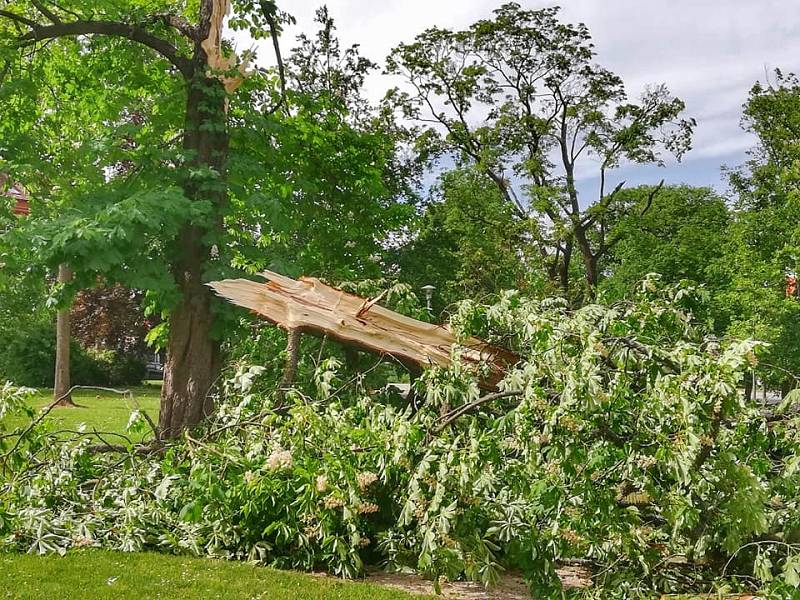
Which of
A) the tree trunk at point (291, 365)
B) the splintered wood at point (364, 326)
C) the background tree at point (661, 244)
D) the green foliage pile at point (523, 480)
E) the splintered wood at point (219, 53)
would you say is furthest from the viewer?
the background tree at point (661, 244)

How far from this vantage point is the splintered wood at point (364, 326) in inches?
232

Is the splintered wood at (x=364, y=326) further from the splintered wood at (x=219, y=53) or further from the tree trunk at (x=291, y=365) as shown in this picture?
the splintered wood at (x=219, y=53)

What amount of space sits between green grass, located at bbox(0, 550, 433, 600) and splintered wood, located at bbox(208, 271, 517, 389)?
71.1 inches

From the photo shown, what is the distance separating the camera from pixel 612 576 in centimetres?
426

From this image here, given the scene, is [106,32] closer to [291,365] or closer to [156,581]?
[291,365]

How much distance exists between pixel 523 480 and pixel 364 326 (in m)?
2.20

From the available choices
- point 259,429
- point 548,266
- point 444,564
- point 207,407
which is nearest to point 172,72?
point 207,407

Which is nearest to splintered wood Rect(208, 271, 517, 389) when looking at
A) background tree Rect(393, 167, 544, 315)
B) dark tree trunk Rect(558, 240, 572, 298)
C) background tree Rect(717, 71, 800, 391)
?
background tree Rect(717, 71, 800, 391)

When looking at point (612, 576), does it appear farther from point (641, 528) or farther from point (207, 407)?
point (207, 407)

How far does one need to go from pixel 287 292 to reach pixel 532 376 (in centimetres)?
285

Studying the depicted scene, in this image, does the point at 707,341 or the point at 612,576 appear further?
the point at 707,341

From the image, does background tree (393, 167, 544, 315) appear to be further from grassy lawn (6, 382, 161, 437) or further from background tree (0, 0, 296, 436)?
background tree (0, 0, 296, 436)

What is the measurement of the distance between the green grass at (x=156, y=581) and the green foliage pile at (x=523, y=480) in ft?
0.65

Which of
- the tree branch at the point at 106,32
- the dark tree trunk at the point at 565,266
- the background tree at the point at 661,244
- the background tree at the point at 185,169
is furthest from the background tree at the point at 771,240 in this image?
the tree branch at the point at 106,32
